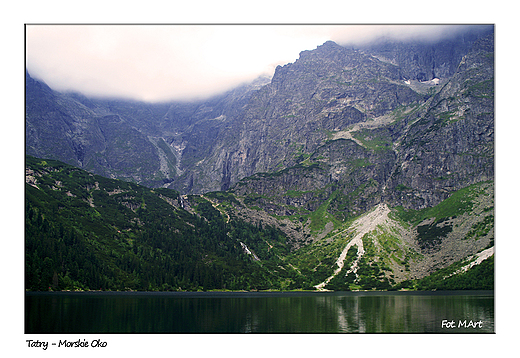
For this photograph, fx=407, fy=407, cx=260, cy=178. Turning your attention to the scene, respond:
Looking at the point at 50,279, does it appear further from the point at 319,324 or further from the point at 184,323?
the point at 319,324
